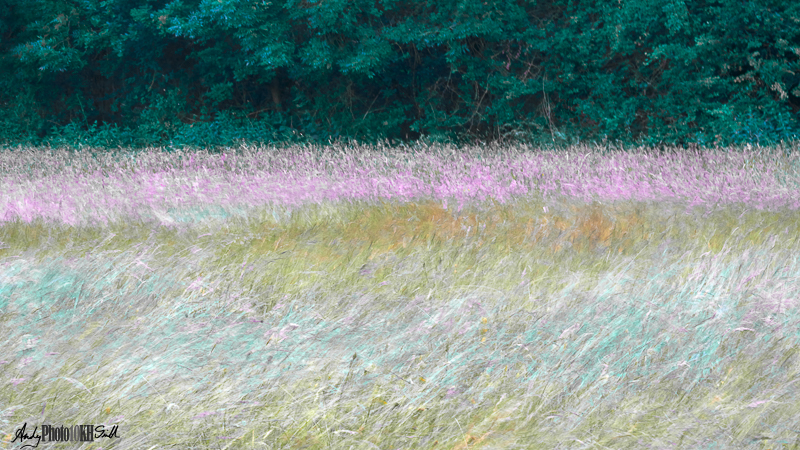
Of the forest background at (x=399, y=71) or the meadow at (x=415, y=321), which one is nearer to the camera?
the meadow at (x=415, y=321)

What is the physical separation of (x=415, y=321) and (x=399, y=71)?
14.4 meters

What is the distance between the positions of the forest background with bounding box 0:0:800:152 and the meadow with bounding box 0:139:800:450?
24.5 ft

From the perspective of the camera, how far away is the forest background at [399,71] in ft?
44.4

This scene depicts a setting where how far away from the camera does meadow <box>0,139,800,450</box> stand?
2441 mm

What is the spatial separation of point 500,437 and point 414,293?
157 centimetres

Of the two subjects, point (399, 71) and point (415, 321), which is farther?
point (399, 71)

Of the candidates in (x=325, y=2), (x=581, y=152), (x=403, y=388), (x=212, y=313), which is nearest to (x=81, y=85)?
(x=325, y=2)

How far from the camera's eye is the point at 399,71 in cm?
1714

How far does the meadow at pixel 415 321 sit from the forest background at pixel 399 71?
7.48 metres

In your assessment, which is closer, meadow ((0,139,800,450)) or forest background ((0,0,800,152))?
meadow ((0,139,800,450))

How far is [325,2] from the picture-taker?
587 inches

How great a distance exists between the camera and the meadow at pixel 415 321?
244 cm

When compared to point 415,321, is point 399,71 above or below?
below

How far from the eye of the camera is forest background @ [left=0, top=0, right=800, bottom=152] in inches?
532
